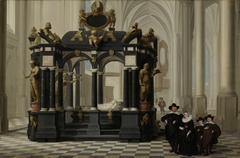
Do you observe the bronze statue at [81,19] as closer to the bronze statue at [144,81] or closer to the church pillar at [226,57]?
the bronze statue at [144,81]

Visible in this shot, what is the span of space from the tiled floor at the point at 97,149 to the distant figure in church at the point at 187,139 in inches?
10.2

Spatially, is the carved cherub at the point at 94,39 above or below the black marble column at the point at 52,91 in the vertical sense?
above

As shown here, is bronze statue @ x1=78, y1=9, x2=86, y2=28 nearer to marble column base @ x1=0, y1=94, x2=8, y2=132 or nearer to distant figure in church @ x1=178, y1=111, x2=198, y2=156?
marble column base @ x1=0, y1=94, x2=8, y2=132

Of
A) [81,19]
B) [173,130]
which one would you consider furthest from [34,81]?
[173,130]

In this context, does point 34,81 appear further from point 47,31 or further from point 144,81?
point 144,81

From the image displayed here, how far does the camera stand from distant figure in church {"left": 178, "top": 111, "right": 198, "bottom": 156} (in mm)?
10375

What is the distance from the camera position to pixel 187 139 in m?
10.5

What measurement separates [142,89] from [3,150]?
203 inches

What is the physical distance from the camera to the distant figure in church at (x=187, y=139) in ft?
34.0

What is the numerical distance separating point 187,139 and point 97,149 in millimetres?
2751

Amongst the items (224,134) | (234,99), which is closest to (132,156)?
(224,134)

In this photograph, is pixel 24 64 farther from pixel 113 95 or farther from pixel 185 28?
pixel 113 95

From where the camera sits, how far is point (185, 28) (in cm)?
3111

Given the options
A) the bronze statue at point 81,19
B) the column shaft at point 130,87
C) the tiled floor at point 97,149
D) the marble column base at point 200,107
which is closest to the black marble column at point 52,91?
the tiled floor at point 97,149
